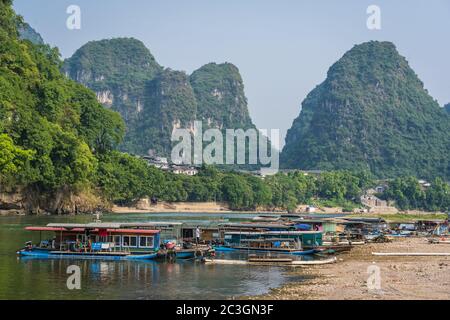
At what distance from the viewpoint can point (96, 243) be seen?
117ft

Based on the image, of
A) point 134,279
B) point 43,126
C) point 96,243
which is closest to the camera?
point 134,279

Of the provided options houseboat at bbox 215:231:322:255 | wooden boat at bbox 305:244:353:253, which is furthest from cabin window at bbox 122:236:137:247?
wooden boat at bbox 305:244:353:253

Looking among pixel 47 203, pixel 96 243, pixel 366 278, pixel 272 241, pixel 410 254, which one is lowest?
pixel 366 278

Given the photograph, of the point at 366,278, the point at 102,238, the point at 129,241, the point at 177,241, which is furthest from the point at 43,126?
the point at 366,278

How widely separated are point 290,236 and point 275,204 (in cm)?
9968

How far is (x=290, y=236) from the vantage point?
134ft

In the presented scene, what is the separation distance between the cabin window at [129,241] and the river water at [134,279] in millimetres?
2010

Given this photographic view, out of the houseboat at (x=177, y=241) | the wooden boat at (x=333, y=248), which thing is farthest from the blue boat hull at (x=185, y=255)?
the wooden boat at (x=333, y=248)

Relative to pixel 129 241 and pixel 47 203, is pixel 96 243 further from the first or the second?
pixel 47 203

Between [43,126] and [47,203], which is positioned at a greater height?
[43,126]

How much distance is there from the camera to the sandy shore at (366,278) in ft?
77.4

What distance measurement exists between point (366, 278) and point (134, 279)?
9.97m

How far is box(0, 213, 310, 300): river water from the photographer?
80.8 feet

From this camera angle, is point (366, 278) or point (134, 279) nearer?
point (366, 278)
